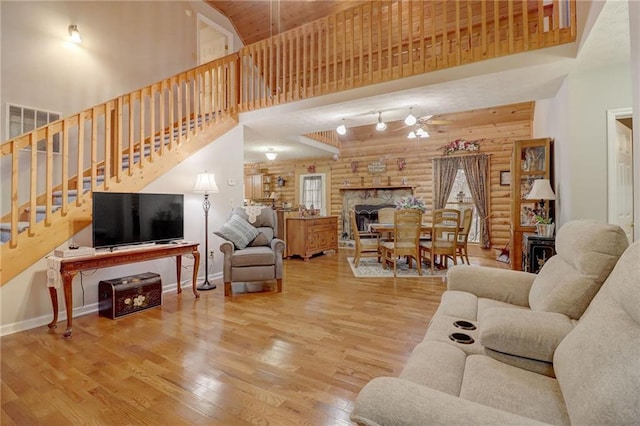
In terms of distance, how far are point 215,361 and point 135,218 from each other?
1.88 metres

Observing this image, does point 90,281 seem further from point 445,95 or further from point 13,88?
point 445,95

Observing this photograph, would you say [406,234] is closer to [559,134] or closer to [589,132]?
[559,134]

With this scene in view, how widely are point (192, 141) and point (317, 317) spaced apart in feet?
9.57

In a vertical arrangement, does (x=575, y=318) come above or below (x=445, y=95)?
below

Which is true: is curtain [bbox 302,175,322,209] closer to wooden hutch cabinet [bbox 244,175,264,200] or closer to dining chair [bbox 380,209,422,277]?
wooden hutch cabinet [bbox 244,175,264,200]

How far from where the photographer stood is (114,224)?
9.90 ft

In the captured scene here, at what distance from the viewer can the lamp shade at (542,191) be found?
11.4ft

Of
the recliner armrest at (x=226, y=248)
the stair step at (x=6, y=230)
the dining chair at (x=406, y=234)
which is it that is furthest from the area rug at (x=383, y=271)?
the stair step at (x=6, y=230)

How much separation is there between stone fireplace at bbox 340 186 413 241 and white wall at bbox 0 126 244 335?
149 inches

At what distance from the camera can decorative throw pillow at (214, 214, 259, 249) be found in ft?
12.7

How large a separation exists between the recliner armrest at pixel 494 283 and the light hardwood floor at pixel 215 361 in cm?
63

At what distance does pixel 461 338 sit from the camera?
146cm

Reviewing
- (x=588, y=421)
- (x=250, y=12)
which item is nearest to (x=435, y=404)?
(x=588, y=421)

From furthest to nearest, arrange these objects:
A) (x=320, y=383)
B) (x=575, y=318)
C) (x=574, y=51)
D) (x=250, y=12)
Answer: (x=250, y=12) → (x=574, y=51) → (x=320, y=383) → (x=575, y=318)
